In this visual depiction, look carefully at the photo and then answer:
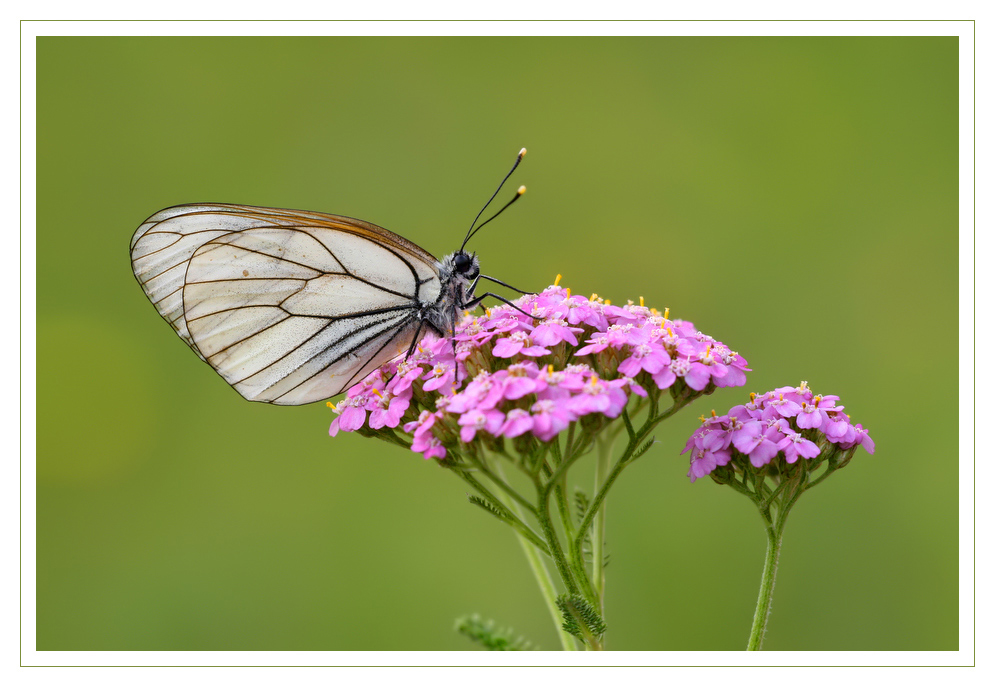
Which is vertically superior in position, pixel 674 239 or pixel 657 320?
pixel 674 239

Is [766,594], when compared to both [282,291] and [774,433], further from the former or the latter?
[282,291]

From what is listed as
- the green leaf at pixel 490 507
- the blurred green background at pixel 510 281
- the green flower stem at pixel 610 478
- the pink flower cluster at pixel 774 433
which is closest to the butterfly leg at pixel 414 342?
the green leaf at pixel 490 507

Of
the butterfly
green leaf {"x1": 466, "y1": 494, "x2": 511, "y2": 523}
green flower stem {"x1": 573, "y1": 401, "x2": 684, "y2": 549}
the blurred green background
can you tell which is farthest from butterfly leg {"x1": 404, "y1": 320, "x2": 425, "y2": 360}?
the blurred green background

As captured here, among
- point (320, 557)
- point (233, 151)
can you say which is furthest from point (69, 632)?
point (233, 151)

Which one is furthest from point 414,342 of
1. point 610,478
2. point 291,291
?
point 610,478

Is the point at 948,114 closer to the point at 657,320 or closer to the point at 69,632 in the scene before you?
the point at 657,320

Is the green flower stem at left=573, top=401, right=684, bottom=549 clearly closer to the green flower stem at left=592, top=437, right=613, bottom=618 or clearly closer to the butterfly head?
the green flower stem at left=592, top=437, right=613, bottom=618
